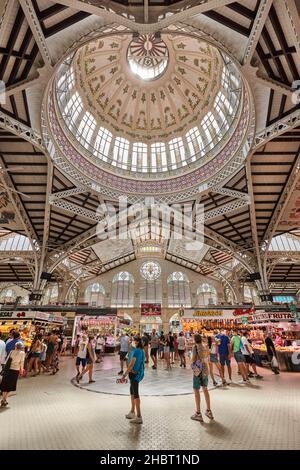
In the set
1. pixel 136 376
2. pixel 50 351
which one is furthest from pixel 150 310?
pixel 136 376

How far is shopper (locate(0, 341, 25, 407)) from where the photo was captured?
5582 mm

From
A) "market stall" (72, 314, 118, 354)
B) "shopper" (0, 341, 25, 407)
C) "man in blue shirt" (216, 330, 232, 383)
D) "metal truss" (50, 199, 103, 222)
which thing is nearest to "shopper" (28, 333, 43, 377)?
"shopper" (0, 341, 25, 407)

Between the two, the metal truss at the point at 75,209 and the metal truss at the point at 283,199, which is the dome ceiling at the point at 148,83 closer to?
the metal truss at the point at 75,209

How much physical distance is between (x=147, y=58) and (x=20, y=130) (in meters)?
16.9

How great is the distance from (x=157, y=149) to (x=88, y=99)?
7.68 meters

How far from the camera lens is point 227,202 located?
64.0 feet

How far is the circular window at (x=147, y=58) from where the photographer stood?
2094cm

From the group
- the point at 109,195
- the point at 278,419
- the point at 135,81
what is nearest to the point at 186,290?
the point at 109,195

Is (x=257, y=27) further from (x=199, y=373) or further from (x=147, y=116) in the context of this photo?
(x=147, y=116)

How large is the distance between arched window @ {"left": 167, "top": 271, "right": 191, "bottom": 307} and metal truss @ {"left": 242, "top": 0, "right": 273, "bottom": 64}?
3103 cm

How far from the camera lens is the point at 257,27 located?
25.8ft

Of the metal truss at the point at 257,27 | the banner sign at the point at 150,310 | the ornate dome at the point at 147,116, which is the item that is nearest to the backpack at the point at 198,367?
the metal truss at the point at 257,27

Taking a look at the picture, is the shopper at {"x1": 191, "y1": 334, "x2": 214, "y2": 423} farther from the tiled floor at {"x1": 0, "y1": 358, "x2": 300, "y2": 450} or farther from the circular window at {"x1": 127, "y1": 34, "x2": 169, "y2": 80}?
the circular window at {"x1": 127, "y1": 34, "x2": 169, "y2": 80}

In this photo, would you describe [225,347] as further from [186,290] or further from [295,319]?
[186,290]
